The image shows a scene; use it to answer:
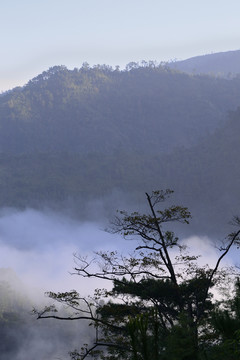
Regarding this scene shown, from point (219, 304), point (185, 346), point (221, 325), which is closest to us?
point (221, 325)

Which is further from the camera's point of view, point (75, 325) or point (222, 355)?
point (75, 325)

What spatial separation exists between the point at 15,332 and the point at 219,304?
135 meters

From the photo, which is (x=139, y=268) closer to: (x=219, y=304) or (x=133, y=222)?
(x=133, y=222)

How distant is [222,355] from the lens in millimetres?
8453

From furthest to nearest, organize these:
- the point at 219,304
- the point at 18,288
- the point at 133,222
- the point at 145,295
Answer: the point at 18,288 → the point at 219,304 → the point at 145,295 → the point at 133,222

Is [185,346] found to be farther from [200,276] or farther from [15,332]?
[15,332]

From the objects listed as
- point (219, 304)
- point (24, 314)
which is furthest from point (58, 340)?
point (219, 304)

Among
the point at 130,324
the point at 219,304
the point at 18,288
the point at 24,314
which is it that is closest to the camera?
the point at 130,324

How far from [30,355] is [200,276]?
130 metres

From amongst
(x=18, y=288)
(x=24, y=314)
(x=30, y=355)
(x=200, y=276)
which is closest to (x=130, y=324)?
(x=200, y=276)

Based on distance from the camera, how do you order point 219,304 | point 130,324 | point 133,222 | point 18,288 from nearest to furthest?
point 130,324 < point 133,222 < point 219,304 < point 18,288

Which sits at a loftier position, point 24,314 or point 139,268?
point 24,314

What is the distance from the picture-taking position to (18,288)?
639 ft

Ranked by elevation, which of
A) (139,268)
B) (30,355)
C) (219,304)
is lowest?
(219,304)
